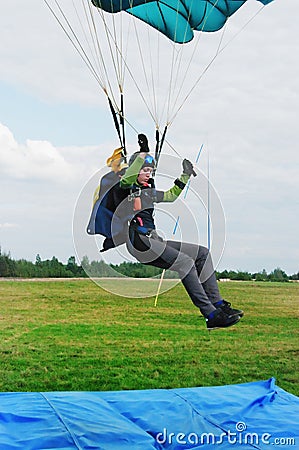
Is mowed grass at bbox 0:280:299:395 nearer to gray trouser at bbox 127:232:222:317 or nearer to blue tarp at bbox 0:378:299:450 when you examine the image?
blue tarp at bbox 0:378:299:450

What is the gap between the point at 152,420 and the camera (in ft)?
13.2

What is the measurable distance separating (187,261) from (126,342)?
12.4 feet

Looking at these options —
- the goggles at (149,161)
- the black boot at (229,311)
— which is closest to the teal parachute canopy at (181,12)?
the goggles at (149,161)

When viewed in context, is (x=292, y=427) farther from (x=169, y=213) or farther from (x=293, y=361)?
(x=293, y=361)

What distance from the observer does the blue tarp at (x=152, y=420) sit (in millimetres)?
3619

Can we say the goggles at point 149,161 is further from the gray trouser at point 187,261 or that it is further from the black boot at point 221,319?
the black boot at point 221,319

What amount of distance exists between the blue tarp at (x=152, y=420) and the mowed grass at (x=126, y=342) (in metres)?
1.78

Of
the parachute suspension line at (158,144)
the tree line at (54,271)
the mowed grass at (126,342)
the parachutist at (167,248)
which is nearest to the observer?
the parachutist at (167,248)

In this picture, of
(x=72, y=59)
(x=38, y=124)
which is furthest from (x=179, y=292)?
(x=72, y=59)

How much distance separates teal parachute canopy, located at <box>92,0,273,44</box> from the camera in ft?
12.6

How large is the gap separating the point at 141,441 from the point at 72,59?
15.8ft

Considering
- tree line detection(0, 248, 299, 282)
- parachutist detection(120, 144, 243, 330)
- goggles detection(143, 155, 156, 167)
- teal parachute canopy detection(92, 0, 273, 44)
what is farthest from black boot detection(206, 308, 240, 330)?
tree line detection(0, 248, 299, 282)

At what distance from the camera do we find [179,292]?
7184mm

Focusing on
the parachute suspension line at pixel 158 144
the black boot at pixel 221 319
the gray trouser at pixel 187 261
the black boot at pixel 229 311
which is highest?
the parachute suspension line at pixel 158 144
